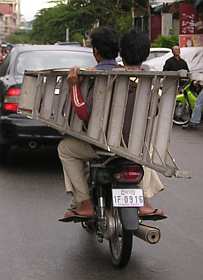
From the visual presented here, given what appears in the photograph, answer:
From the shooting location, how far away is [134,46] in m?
5.34

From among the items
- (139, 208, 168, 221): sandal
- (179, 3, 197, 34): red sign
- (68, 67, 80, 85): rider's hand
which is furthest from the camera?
(179, 3, 197, 34): red sign

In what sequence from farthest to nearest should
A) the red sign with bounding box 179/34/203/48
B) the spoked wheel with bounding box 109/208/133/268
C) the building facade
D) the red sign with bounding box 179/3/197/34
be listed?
the building facade
the red sign with bounding box 179/3/197/34
the red sign with bounding box 179/34/203/48
the spoked wheel with bounding box 109/208/133/268

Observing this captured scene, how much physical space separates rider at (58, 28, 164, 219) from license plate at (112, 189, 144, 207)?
0.27 m

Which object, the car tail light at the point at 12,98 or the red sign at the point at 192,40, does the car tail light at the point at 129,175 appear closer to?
the car tail light at the point at 12,98

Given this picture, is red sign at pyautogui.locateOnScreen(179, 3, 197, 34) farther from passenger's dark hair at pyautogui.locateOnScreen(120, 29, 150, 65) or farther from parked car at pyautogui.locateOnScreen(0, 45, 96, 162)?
passenger's dark hair at pyautogui.locateOnScreen(120, 29, 150, 65)

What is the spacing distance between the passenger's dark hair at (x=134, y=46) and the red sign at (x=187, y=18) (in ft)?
69.4

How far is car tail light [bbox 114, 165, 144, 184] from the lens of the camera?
5.20m

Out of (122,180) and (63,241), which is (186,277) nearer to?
(122,180)

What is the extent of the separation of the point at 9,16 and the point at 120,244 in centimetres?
15955

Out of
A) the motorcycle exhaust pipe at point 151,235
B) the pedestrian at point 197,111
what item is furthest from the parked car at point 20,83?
the pedestrian at point 197,111

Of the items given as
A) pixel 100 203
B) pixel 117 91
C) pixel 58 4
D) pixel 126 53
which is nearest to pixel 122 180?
pixel 100 203

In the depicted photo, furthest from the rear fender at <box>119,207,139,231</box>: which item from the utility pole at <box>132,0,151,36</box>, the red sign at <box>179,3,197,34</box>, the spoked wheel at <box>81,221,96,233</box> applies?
the utility pole at <box>132,0,151,36</box>

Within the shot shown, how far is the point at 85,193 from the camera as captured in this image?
5582 millimetres

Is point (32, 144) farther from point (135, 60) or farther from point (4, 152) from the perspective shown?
point (135, 60)
